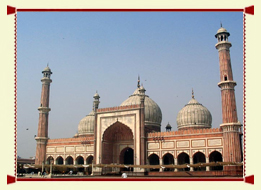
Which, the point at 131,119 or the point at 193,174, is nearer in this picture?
the point at 193,174

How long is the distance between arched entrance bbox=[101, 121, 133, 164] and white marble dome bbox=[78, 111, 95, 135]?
278 inches

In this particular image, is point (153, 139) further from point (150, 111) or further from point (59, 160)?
point (59, 160)

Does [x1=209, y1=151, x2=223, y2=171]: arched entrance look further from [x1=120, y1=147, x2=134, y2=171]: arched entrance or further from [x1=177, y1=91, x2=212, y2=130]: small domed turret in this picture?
[x1=120, y1=147, x2=134, y2=171]: arched entrance

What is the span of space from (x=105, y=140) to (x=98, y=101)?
8.67 meters

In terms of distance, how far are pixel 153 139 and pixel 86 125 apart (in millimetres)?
12486

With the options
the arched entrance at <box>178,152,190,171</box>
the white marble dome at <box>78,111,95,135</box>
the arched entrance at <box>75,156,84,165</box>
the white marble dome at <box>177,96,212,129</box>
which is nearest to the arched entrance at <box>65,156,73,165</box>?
the arched entrance at <box>75,156,84,165</box>

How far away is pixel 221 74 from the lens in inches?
990

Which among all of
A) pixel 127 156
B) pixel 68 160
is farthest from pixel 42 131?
pixel 127 156

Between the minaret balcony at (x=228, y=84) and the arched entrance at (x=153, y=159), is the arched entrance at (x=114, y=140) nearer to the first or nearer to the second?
the arched entrance at (x=153, y=159)

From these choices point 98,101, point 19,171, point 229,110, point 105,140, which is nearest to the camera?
point 229,110

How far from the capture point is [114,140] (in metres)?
30.9

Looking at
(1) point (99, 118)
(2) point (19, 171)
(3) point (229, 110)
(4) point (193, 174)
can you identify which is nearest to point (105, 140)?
(1) point (99, 118)

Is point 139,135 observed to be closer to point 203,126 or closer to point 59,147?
point 203,126

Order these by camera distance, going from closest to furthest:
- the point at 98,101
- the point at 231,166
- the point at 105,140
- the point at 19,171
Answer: the point at 231,166, the point at 19,171, the point at 105,140, the point at 98,101
